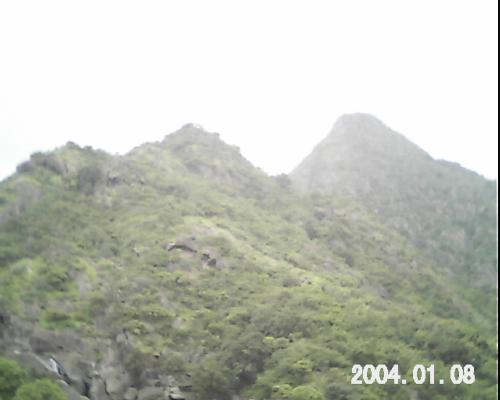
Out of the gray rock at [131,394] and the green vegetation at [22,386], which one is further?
the gray rock at [131,394]

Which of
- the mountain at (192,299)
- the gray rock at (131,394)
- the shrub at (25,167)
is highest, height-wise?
the shrub at (25,167)

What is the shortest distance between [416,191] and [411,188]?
162 centimetres

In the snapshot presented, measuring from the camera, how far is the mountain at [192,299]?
33.1 meters

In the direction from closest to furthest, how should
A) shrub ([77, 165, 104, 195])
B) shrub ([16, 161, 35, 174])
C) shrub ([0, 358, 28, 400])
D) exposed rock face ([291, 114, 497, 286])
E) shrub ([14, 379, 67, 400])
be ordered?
shrub ([14, 379, 67, 400]) < shrub ([0, 358, 28, 400]) < shrub ([16, 161, 35, 174]) < shrub ([77, 165, 104, 195]) < exposed rock face ([291, 114, 497, 286])

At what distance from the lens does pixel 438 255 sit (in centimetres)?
9050

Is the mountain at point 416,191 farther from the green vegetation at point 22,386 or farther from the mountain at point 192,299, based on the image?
the green vegetation at point 22,386

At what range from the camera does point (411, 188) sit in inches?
4373

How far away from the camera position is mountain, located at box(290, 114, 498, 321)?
296 feet

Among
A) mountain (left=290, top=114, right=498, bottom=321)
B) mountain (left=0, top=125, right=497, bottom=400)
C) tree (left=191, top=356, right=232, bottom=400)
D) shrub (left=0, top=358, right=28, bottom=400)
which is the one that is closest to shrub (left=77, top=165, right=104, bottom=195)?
mountain (left=0, top=125, right=497, bottom=400)

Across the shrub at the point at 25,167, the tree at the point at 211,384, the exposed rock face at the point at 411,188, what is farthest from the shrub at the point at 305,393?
the exposed rock face at the point at 411,188

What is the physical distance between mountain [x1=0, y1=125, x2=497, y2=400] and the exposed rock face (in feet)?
70.9

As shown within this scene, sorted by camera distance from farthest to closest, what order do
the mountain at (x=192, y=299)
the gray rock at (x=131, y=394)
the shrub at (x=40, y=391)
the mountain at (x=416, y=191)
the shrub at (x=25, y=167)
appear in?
the mountain at (x=416, y=191) → the shrub at (x=25, y=167) → the mountain at (x=192, y=299) → the gray rock at (x=131, y=394) → the shrub at (x=40, y=391)

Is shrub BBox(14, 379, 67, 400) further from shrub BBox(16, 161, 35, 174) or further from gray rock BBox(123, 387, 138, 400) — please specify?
shrub BBox(16, 161, 35, 174)

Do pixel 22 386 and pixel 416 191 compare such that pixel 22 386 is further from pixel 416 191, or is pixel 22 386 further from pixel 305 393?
pixel 416 191
